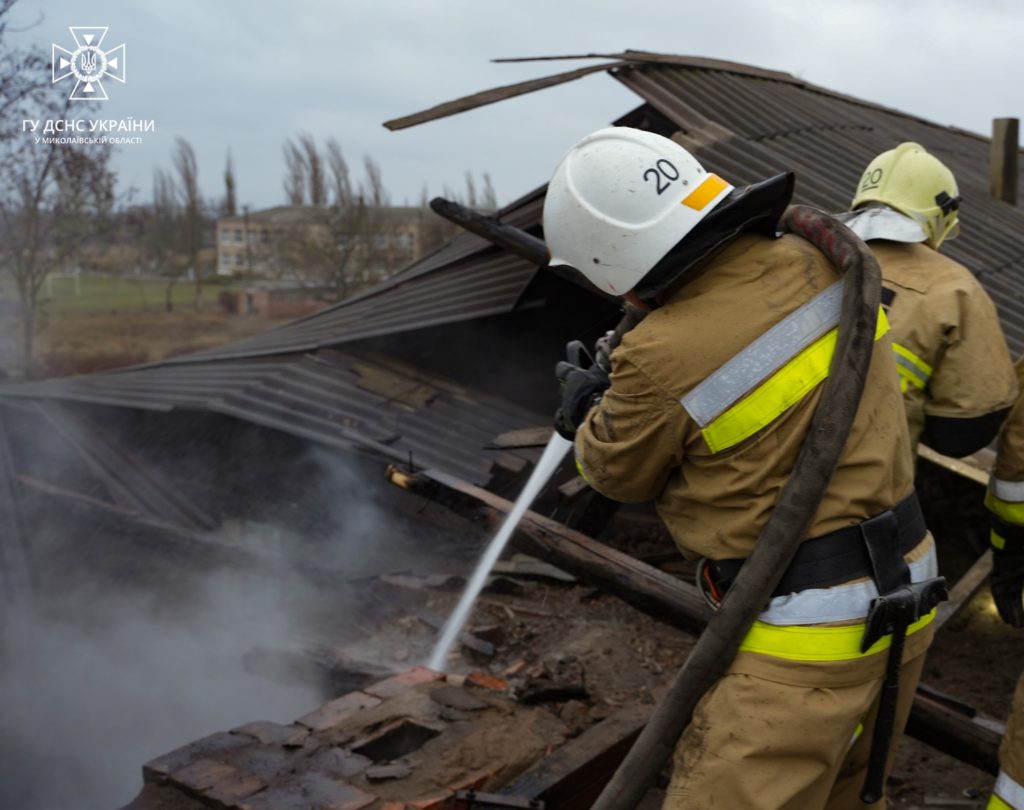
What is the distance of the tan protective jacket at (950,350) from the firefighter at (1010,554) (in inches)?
4.7

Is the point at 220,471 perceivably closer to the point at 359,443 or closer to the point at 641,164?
the point at 359,443

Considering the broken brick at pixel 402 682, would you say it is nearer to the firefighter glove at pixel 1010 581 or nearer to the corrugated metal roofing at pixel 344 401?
the firefighter glove at pixel 1010 581

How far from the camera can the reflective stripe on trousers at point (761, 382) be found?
2.12 metres

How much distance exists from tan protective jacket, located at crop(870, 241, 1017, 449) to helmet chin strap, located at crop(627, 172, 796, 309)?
1.28 metres

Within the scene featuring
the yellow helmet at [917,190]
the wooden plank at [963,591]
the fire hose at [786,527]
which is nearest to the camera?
the fire hose at [786,527]

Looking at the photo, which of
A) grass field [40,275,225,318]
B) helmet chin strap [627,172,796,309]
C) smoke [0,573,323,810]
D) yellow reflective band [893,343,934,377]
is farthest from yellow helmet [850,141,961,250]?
grass field [40,275,225,318]

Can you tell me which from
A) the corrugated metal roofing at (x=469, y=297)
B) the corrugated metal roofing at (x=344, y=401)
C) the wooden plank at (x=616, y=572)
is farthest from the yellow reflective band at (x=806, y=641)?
the corrugated metal roofing at (x=344, y=401)

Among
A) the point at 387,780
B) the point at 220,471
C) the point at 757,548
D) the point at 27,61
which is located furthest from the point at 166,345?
the point at 757,548

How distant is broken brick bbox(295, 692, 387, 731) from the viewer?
3.81 meters

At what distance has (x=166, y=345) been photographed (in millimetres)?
23156

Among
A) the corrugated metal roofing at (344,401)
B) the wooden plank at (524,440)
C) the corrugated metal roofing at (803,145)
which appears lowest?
the corrugated metal roofing at (344,401)

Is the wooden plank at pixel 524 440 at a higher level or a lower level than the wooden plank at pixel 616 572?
higher

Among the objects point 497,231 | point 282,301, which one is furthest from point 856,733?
point 282,301

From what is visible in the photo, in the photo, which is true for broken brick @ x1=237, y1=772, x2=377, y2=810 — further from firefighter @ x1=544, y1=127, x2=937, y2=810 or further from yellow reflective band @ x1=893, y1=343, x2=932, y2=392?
yellow reflective band @ x1=893, y1=343, x2=932, y2=392
